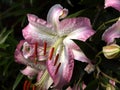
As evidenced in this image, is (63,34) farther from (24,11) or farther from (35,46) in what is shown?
(24,11)

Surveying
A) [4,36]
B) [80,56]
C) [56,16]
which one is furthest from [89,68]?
[4,36]

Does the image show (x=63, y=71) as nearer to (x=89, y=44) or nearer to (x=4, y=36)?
(x=89, y=44)

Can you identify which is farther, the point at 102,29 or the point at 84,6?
the point at 84,6

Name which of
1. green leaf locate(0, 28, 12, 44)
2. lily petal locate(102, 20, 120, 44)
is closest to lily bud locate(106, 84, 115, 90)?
lily petal locate(102, 20, 120, 44)

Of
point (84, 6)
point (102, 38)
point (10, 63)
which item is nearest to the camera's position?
point (102, 38)

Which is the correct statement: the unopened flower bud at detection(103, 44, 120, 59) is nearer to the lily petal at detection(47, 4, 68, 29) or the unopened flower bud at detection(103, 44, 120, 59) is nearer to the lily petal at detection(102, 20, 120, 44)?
the lily petal at detection(102, 20, 120, 44)

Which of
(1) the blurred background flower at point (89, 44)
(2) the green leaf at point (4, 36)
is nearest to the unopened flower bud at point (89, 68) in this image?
(1) the blurred background flower at point (89, 44)

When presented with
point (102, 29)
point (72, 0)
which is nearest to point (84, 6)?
point (72, 0)

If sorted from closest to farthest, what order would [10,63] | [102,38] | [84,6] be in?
[102,38] → [84,6] → [10,63]
